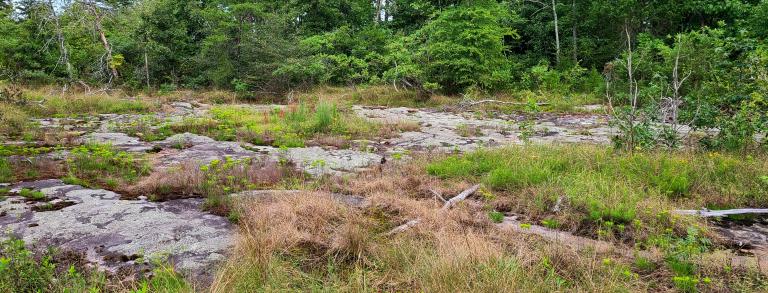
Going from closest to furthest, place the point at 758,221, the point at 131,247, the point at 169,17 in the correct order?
1. the point at 131,247
2. the point at 758,221
3. the point at 169,17

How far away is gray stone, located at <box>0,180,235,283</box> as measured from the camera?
10.9 feet

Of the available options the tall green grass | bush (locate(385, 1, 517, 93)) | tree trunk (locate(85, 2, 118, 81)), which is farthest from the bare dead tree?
the tall green grass

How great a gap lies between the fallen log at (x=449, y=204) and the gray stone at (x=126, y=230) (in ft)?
4.41

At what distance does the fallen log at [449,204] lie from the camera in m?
3.74

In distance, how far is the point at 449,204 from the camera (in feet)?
14.5

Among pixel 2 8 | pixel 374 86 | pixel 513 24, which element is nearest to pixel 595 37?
pixel 513 24

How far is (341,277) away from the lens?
3059mm

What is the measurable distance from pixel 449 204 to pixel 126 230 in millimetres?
2887

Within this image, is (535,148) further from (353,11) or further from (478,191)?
(353,11)

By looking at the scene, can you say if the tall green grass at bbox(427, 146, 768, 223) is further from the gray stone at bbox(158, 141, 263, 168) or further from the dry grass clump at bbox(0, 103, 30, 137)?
the dry grass clump at bbox(0, 103, 30, 137)

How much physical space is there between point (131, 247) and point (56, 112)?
36.9 feet

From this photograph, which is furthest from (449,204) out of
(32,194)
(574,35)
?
(574,35)

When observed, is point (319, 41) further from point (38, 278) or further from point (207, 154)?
point (38, 278)

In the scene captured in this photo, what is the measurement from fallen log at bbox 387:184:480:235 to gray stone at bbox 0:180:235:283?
1344 millimetres
